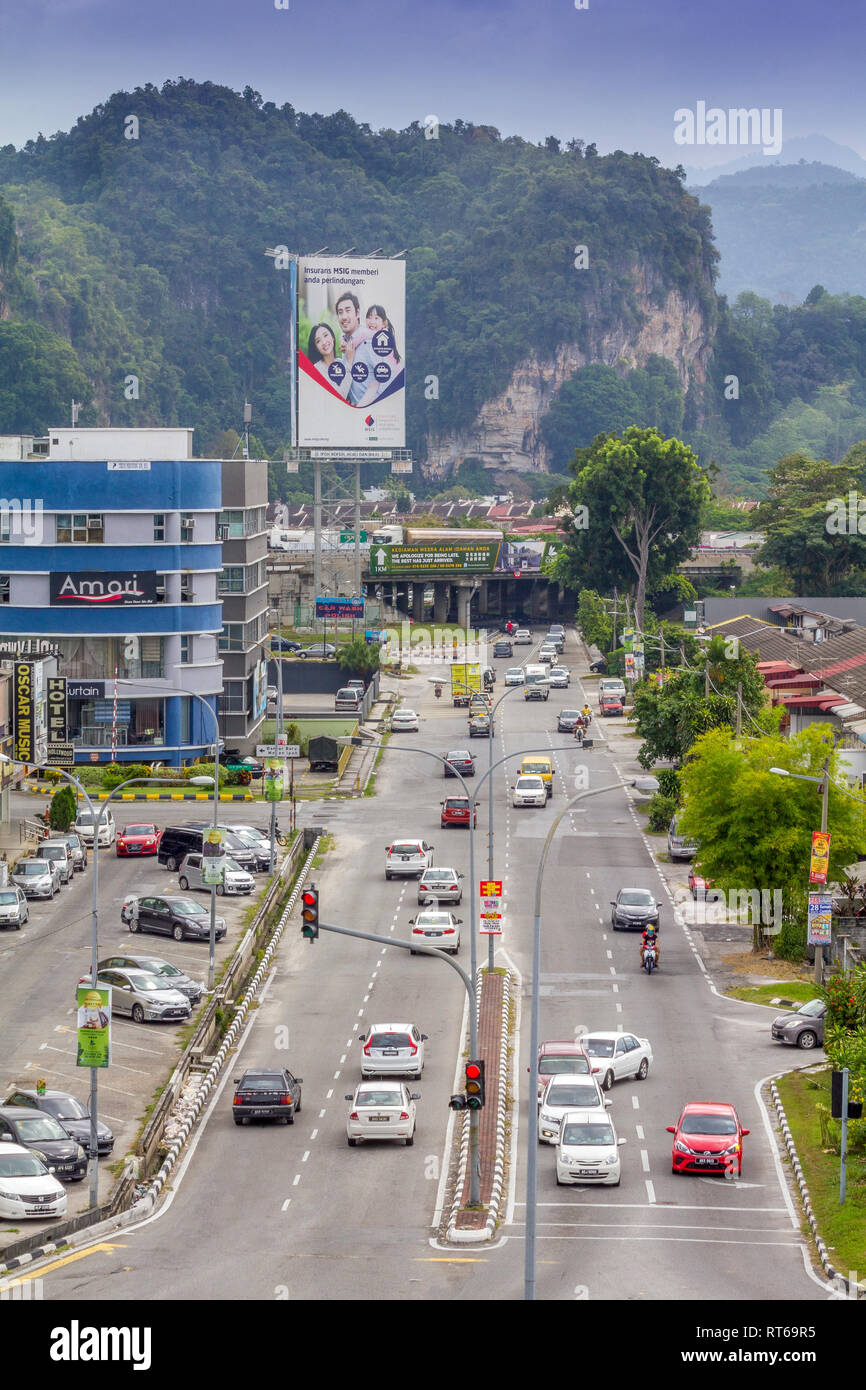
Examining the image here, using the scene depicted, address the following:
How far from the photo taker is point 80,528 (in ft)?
319

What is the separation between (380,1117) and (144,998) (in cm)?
1281

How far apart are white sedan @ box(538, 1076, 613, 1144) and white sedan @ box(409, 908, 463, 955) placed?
1578 centimetres

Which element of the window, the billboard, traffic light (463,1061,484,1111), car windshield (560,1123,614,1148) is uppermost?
the billboard

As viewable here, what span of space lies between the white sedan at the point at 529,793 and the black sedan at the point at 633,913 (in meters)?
22.1

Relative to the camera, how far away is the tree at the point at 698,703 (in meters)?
84.9

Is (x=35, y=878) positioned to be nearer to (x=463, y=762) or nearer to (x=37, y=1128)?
(x=37, y=1128)

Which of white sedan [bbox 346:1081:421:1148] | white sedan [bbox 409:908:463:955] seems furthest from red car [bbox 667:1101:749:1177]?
white sedan [bbox 409:908:463:955]

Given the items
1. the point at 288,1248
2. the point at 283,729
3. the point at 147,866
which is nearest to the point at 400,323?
the point at 283,729

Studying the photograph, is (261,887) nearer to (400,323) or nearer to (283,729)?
(283,729)

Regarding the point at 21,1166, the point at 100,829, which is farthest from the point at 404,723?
the point at 21,1166

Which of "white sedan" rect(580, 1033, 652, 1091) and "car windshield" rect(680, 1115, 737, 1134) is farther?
"white sedan" rect(580, 1033, 652, 1091)

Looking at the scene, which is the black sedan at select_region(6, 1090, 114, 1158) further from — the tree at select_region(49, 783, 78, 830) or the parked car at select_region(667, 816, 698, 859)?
the parked car at select_region(667, 816, 698, 859)

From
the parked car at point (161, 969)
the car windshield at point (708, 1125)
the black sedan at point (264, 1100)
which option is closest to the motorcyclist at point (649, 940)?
the parked car at point (161, 969)

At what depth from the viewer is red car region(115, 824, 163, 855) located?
78.4m
